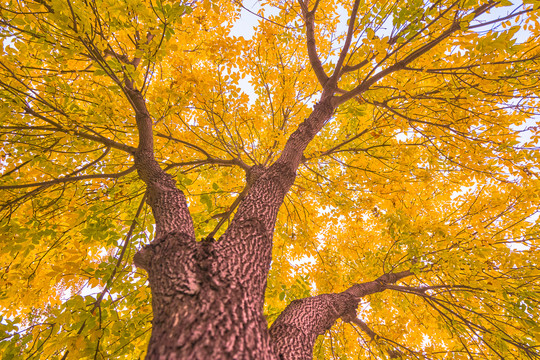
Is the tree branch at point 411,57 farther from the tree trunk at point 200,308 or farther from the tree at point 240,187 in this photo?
the tree trunk at point 200,308

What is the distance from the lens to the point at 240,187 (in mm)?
4715

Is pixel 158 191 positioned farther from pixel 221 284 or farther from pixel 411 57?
pixel 411 57

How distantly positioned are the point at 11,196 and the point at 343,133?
202 inches

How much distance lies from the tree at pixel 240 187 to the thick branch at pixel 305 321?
0.02 m


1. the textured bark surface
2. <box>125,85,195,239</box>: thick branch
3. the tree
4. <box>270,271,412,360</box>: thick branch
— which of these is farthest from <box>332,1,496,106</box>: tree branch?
<box>270,271,412,360</box>: thick branch

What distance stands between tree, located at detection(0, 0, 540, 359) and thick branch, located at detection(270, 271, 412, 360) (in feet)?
→ 0.05

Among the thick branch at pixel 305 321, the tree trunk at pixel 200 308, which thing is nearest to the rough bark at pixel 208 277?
the tree trunk at pixel 200 308

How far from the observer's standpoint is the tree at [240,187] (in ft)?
5.91

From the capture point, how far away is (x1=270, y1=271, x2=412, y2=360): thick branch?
1753 mm

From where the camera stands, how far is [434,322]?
4129 millimetres

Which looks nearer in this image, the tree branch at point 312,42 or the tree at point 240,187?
the tree at point 240,187

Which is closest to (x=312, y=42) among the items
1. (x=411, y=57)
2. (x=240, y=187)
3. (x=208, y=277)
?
(x=411, y=57)

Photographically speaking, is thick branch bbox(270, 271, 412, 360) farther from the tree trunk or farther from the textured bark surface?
the tree trunk

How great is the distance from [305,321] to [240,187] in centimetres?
303
